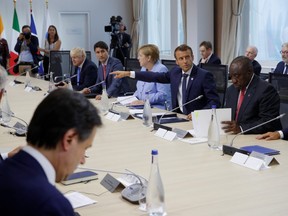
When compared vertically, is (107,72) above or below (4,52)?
below

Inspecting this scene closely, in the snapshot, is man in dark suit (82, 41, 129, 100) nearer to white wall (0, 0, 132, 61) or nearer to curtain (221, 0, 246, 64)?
curtain (221, 0, 246, 64)

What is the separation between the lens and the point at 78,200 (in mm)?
1895

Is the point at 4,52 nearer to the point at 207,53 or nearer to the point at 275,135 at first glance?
the point at 207,53

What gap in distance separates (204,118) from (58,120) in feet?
6.33

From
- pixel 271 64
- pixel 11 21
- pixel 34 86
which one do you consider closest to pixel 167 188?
pixel 34 86

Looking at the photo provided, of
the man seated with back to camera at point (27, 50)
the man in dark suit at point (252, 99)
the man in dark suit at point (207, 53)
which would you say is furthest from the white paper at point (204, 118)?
the man seated with back to camera at point (27, 50)

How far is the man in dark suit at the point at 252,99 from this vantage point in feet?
10.5

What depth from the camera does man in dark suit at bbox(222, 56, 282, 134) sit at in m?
3.19

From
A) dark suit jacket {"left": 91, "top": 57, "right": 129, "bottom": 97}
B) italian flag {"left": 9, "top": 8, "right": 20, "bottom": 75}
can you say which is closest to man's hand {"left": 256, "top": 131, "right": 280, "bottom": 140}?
dark suit jacket {"left": 91, "top": 57, "right": 129, "bottom": 97}

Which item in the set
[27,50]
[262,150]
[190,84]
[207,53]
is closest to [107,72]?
[190,84]

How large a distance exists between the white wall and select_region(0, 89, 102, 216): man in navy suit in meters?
11.0

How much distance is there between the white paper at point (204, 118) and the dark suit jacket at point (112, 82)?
2.57 metres

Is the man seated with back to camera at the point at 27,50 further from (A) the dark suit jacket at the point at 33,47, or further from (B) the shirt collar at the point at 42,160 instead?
(B) the shirt collar at the point at 42,160

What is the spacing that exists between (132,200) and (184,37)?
25.2 ft
